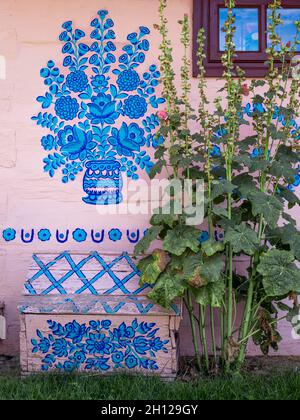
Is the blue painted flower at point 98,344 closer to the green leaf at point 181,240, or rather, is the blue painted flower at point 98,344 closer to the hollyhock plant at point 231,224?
the hollyhock plant at point 231,224

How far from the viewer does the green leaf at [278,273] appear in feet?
11.7

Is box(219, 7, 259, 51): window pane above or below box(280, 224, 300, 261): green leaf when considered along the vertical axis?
above

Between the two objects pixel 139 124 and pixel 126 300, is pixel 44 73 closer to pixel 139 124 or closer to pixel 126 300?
pixel 139 124

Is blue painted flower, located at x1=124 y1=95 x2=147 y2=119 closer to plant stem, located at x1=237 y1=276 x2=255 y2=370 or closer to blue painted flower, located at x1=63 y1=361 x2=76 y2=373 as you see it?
plant stem, located at x1=237 y1=276 x2=255 y2=370

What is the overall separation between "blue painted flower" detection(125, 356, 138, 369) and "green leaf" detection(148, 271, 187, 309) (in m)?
0.43

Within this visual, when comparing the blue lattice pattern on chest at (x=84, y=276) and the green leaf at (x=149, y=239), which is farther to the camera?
the blue lattice pattern on chest at (x=84, y=276)

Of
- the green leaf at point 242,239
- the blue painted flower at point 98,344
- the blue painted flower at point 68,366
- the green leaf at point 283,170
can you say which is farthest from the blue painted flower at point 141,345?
the green leaf at point 283,170

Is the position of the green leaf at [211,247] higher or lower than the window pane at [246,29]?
lower

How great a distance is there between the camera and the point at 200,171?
4.01 metres

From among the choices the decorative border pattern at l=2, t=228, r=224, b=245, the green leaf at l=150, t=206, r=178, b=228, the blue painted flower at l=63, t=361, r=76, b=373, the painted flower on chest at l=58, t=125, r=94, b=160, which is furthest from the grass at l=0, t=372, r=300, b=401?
the painted flower on chest at l=58, t=125, r=94, b=160

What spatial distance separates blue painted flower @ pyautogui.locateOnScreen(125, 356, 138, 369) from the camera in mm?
3877

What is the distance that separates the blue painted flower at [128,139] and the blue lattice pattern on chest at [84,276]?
807 mm
